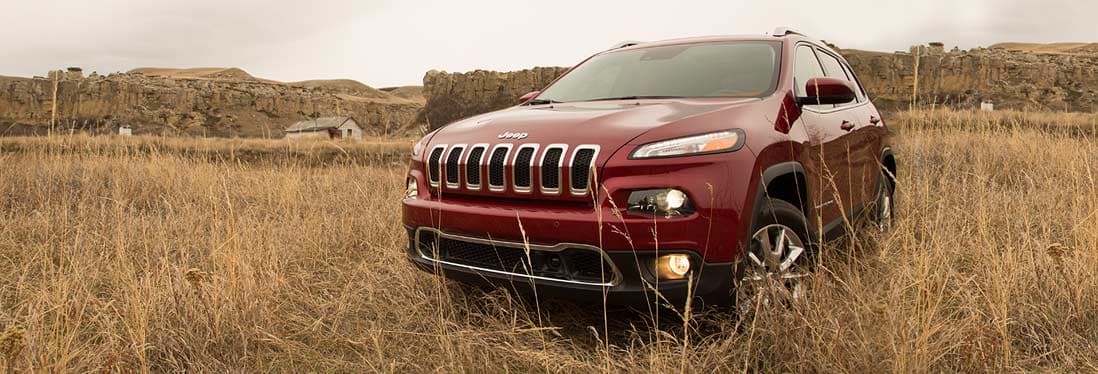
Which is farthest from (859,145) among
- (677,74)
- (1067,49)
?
(1067,49)

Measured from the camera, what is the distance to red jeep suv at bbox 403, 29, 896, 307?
2.61 m

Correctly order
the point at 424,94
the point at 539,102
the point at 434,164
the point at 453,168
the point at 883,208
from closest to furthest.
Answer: the point at 453,168 < the point at 434,164 < the point at 539,102 < the point at 883,208 < the point at 424,94

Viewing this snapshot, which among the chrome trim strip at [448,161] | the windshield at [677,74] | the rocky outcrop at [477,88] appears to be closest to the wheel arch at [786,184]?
the windshield at [677,74]

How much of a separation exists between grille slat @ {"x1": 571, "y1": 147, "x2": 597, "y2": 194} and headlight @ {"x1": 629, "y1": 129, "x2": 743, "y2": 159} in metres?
0.17

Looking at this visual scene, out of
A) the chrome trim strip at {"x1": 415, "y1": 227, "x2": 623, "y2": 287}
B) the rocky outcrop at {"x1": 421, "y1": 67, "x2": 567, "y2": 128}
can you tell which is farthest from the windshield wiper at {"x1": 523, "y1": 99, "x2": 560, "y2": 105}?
the rocky outcrop at {"x1": 421, "y1": 67, "x2": 567, "y2": 128}

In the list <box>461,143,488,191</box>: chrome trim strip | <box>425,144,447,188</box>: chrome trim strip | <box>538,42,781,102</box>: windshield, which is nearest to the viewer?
<box>461,143,488,191</box>: chrome trim strip

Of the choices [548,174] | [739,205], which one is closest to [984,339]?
[739,205]

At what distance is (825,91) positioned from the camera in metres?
3.39

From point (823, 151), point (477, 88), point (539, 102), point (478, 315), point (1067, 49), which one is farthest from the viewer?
point (1067, 49)

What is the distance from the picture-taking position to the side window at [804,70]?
367 centimetres

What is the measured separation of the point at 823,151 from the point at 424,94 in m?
52.6

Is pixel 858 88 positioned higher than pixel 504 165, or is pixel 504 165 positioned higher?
pixel 858 88

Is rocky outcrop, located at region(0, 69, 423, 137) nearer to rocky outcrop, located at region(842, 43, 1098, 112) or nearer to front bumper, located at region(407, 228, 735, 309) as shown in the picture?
rocky outcrop, located at region(842, 43, 1098, 112)

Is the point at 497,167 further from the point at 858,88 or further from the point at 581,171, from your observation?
the point at 858,88
